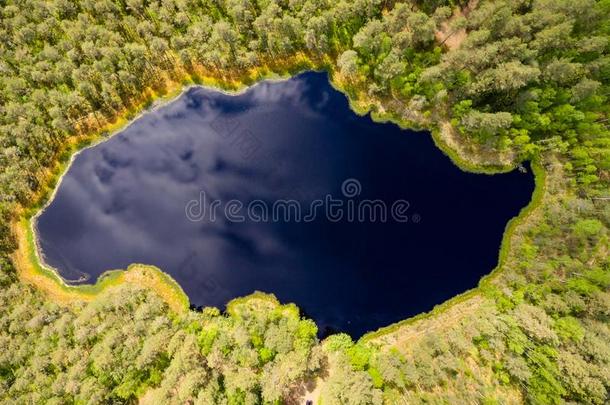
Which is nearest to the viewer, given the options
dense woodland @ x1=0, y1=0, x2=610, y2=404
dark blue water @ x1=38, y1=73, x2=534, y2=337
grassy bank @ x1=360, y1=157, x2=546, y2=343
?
dense woodland @ x1=0, y1=0, x2=610, y2=404

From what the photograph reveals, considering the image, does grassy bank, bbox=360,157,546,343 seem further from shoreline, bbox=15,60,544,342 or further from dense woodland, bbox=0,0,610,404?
dense woodland, bbox=0,0,610,404

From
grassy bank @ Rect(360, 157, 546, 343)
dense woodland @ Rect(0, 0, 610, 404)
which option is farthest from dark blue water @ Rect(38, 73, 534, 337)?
dense woodland @ Rect(0, 0, 610, 404)

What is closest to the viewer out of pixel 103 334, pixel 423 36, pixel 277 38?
pixel 103 334

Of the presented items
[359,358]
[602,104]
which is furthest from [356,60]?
[359,358]

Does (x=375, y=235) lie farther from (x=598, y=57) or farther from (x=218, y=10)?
(x=218, y=10)

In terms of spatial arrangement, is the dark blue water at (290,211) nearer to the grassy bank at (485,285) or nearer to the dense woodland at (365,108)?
the grassy bank at (485,285)

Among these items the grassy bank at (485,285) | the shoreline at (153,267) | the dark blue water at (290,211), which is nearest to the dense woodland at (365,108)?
the grassy bank at (485,285)

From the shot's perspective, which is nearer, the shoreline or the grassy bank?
the grassy bank
